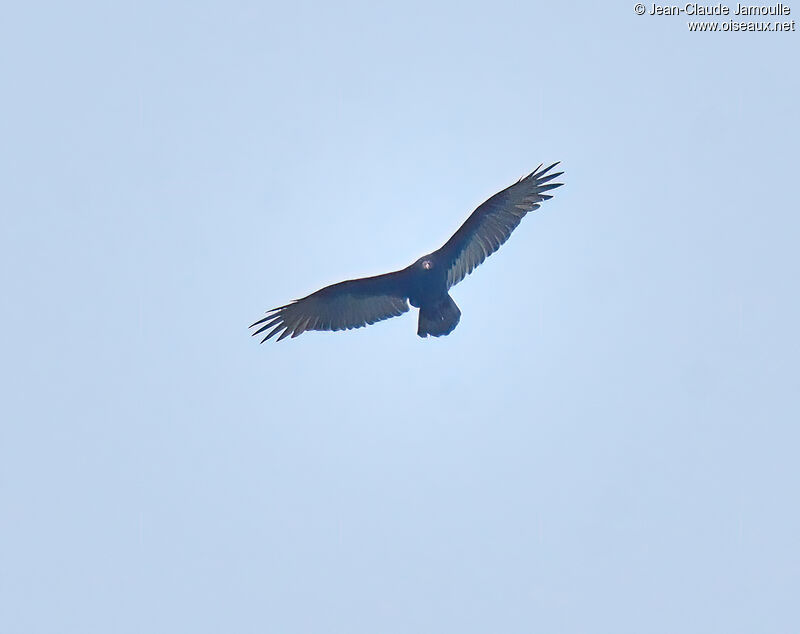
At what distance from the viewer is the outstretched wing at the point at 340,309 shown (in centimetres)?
2044

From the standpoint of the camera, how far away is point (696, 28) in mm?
24891

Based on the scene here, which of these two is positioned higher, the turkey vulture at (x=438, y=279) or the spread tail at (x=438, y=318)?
the turkey vulture at (x=438, y=279)

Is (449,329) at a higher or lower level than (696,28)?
lower

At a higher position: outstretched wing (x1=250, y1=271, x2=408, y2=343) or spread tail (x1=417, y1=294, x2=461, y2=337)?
outstretched wing (x1=250, y1=271, x2=408, y2=343)

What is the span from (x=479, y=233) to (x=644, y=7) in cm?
806

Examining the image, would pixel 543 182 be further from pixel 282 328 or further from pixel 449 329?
pixel 282 328

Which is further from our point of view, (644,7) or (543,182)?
(644,7)

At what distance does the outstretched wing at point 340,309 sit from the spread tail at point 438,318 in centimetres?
58

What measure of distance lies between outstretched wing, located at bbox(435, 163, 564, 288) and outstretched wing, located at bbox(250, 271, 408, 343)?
969 mm

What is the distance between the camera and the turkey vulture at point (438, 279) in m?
20.1

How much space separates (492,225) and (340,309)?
2825 millimetres

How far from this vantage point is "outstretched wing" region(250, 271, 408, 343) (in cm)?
2044

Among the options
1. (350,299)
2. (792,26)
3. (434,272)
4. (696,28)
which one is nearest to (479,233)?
(434,272)

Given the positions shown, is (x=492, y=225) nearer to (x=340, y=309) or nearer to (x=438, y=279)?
(x=438, y=279)
